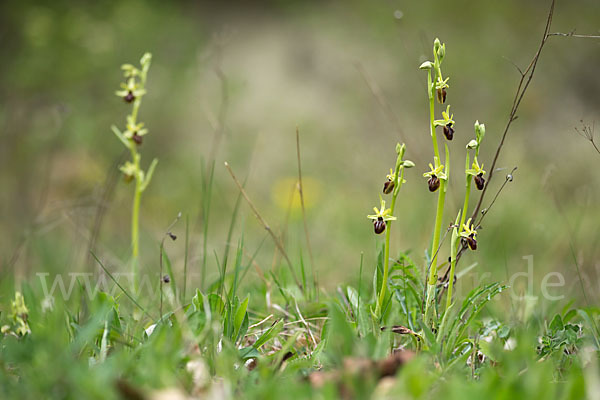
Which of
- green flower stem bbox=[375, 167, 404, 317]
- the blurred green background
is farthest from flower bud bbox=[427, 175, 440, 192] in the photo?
the blurred green background

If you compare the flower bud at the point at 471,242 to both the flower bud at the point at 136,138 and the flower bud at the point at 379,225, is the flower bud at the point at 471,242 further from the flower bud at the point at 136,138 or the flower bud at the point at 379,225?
the flower bud at the point at 136,138

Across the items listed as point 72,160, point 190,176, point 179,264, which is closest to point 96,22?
point 72,160

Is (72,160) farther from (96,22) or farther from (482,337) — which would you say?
(482,337)

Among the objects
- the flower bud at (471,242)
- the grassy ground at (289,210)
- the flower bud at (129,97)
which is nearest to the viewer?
the grassy ground at (289,210)

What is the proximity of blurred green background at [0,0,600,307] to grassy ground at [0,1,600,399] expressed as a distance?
0.03m

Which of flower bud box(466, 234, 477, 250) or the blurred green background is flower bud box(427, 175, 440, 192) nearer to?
flower bud box(466, 234, 477, 250)

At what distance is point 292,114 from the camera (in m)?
7.38

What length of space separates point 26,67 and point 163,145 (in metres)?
1.92

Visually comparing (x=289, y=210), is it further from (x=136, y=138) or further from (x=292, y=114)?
(x=292, y=114)

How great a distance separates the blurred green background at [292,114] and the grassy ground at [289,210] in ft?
0.10

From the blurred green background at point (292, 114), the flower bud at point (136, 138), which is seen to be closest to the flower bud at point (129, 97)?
the flower bud at point (136, 138)

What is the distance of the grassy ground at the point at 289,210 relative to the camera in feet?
3.97

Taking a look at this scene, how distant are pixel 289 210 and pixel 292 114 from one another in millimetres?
5225

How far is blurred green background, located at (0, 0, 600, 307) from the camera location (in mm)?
4246
